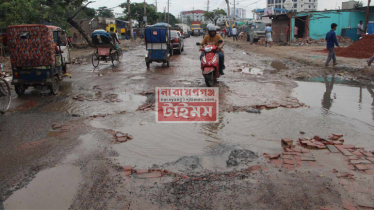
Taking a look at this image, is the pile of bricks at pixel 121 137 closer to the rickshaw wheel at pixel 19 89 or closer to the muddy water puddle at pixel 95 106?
the muddy water puddle at pixel 95 106

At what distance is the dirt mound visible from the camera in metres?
13.9

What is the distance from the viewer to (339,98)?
7188 millimetres

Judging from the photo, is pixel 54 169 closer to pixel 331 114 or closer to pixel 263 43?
pixel 331 114

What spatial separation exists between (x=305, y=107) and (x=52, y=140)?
16.5 ft

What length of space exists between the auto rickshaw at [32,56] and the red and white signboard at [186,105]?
2.98 meters

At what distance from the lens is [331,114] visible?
19.1 feet

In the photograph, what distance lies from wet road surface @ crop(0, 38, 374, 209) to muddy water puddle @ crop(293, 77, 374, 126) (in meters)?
0.02

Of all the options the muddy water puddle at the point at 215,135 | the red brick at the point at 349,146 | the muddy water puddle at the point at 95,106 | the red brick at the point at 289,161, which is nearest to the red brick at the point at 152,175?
the muddy water puddle at the point at 215,135

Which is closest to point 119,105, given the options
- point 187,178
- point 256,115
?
point 256,115

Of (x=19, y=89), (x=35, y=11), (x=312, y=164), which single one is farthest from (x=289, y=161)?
(x=35, y=11)

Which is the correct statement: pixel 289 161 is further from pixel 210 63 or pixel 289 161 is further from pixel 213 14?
pixel 213 14

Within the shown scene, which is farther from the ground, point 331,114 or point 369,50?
point 369,50

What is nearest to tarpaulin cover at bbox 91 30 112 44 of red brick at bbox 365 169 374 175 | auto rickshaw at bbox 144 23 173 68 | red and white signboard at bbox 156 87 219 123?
auto rickshaw at bbox 144 23 173 68

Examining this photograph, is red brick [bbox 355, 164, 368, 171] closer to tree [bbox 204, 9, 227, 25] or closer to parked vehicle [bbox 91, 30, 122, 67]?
parked vehicle [bbox 91, 30, 122, 67]
